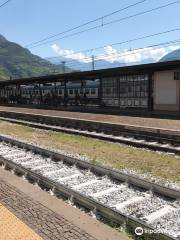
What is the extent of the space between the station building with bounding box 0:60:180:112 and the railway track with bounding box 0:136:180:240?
16.7 m

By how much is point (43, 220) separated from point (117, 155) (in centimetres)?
637

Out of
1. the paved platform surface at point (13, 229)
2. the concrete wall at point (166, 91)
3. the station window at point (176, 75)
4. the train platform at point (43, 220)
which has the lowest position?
the train platform at point (43, 220)

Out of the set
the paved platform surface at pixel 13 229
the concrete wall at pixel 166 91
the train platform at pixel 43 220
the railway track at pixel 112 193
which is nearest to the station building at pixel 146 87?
the concrete wall at pixel 166 91

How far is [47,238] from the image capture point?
539 cm

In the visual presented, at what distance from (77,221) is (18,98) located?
53482mm

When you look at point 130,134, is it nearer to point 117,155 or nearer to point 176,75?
point 117,155

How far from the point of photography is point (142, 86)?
3084cm

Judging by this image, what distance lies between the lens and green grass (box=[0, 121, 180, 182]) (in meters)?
10.1

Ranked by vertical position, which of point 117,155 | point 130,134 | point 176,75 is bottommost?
point 117,155

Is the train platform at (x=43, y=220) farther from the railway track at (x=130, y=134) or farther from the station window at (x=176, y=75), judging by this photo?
the station window at (x=176, y=75)

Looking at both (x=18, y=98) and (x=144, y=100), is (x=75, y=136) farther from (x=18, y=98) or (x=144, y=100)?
(x=18, y=98)

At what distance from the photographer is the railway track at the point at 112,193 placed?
591 cm

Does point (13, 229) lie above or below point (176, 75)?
below

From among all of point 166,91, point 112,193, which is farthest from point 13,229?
point 166,91
